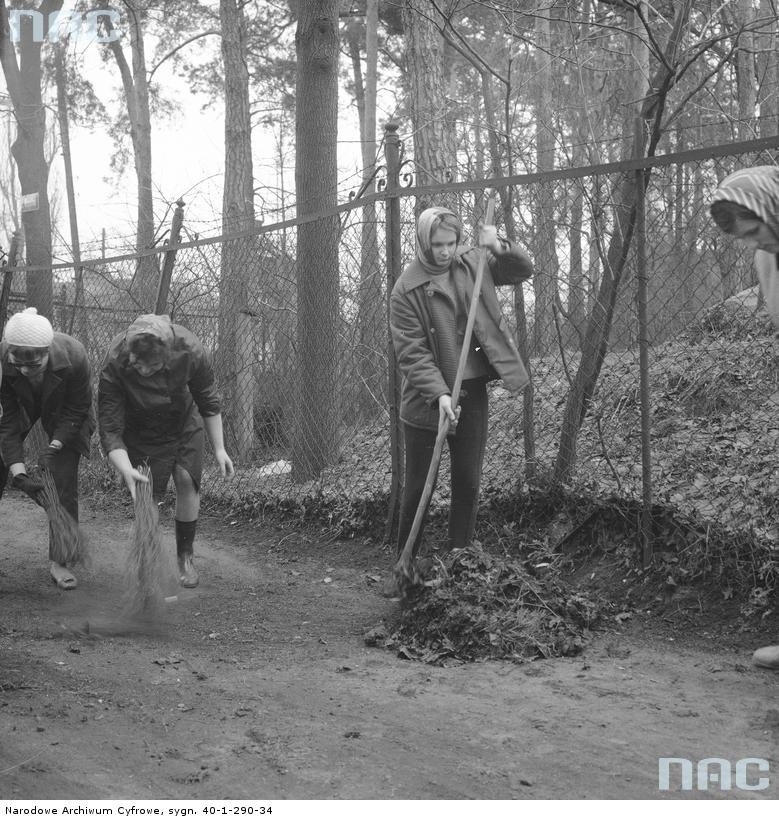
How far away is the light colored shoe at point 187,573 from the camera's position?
5152mm

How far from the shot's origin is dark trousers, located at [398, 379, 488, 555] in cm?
439

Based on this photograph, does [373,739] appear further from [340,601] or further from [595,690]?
[340,601]

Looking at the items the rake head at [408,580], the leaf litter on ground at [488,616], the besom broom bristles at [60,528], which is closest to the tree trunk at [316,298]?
the besom broom bristles at [60,528]

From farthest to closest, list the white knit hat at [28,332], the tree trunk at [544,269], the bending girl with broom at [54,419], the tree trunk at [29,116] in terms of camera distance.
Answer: the tree trunk at [29,116] → the bending girl with broom at [54,419] → the tree trunk at [544,269] → the white knit hat at [28,332]

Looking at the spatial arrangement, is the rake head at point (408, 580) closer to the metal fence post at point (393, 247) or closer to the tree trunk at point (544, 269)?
the metal fence post at point (393, 247)

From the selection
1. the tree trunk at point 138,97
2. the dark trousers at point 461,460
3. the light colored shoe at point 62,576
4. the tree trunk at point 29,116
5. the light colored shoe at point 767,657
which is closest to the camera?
the light colored shoe at point 767,657

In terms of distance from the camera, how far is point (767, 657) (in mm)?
3523

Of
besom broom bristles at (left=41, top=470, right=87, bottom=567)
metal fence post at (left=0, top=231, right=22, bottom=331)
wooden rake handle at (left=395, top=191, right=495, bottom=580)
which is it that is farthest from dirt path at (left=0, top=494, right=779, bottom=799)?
metal fence post at (left=0, top=231, right=22, bottom=331)

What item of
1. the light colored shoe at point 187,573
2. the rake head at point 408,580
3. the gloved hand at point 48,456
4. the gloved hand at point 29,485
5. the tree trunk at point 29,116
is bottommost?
the light colored shoe at point 187,573

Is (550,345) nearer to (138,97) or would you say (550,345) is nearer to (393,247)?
(393,247)

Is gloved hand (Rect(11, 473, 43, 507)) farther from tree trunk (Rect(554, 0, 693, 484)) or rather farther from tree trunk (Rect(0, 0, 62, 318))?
tree trunk (Rect(0, 0, 62, 318))

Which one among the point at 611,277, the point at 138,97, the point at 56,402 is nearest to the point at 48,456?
the point at 56,402

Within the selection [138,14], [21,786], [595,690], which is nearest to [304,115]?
[595,690]

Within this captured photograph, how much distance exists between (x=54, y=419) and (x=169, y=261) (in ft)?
8.06
